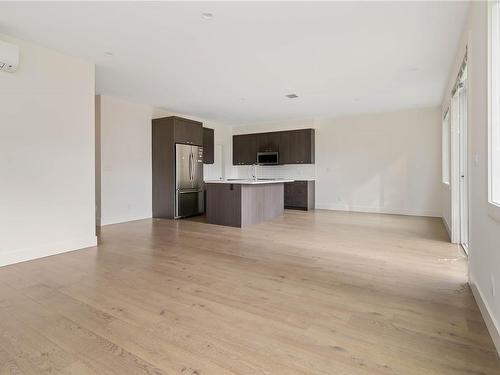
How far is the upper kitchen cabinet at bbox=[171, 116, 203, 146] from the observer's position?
6280mm

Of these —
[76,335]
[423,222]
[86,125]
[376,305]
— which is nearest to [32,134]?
[86,125]

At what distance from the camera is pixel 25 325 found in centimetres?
190

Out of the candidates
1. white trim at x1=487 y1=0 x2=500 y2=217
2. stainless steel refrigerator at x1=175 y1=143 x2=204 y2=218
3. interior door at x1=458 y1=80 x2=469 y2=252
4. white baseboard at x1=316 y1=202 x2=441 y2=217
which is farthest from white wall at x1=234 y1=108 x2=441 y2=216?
white trim at x1=487 y1=0 x2=500 y2=217

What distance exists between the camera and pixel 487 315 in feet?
6.19

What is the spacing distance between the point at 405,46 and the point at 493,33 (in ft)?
5.67

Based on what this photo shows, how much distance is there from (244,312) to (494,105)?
2.25 meters

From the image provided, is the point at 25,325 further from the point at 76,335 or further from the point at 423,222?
the point at 423,222

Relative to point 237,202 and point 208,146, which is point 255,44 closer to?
point 237,202

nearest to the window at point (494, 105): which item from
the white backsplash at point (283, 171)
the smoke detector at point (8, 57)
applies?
the smoke detector at point (8, 57)

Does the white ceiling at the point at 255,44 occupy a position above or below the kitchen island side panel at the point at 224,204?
above

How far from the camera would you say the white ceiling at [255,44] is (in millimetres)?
2670

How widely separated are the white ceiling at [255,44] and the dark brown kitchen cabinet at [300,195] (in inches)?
115

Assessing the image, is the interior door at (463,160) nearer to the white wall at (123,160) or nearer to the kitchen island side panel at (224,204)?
the kitchen island side panel at (224,204)

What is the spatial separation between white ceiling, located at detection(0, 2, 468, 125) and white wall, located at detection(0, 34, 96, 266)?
335 millimetres
